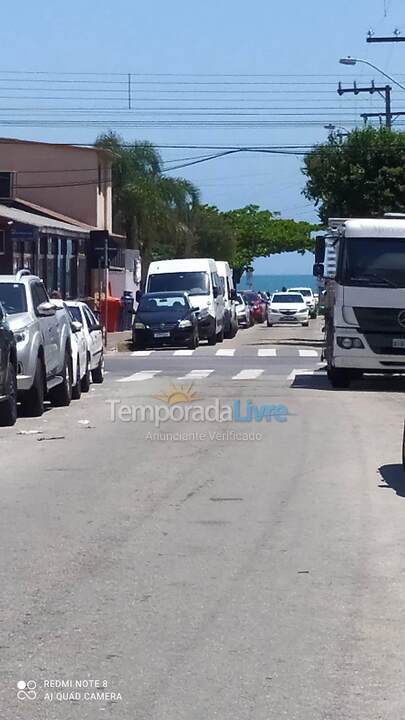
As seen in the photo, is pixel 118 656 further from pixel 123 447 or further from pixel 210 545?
pixel 123 447

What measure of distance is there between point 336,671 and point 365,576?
2.17 m

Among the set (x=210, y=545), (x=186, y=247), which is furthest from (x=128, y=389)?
(x=186, y=247)

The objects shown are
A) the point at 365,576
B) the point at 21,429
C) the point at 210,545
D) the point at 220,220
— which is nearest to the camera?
the point at 365,576

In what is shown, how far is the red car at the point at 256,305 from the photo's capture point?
7212 centimetres

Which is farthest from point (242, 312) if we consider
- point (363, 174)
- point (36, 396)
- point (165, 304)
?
point (36, 396)

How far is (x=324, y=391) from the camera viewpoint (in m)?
24.1

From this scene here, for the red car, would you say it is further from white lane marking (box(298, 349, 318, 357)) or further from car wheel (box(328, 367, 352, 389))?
car wheel (box(328, 367, 352, 389))

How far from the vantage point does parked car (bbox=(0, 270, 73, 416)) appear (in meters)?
18.3

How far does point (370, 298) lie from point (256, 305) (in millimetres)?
49672

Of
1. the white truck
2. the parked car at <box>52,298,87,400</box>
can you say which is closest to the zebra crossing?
the white truck

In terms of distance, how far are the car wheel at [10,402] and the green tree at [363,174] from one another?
30.8m

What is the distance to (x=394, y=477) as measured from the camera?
13.2 meters

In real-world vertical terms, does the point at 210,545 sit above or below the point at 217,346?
above

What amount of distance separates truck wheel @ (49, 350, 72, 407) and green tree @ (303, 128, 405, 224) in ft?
89.7
